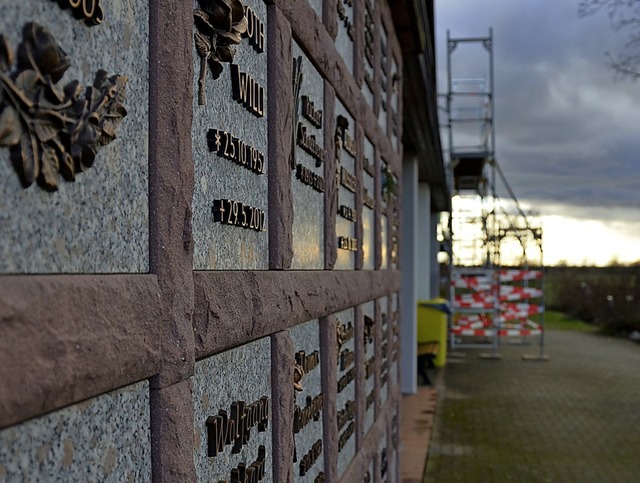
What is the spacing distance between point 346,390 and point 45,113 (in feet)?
Result: 8.72

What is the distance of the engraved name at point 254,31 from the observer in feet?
6.30

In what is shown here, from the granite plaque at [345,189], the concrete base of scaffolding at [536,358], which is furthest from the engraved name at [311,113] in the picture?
the concrete base of scaffolding at [536,358]

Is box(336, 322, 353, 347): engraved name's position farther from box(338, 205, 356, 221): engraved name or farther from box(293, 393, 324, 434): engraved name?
box(338, 205, 356, 221): engraved name

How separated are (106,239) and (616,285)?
84.7 ft

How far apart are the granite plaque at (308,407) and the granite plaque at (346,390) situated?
1.18ft

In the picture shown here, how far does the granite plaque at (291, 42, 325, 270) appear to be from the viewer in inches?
97.9

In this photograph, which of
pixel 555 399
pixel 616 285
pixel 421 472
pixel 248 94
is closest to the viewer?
pixel 248 94

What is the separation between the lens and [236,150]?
1.84 meters

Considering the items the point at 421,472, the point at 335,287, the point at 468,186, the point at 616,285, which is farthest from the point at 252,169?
the point at 616,285

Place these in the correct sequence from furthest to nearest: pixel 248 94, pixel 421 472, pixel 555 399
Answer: pixel 555 399 < pixel 421 472 < pixel 248 94

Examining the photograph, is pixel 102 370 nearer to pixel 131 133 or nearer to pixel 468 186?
pixel 131 133

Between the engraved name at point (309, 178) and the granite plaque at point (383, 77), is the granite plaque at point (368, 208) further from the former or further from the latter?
the engraved name at point (309, 178)

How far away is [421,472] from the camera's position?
664cm

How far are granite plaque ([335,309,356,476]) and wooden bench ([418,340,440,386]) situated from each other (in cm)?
785
